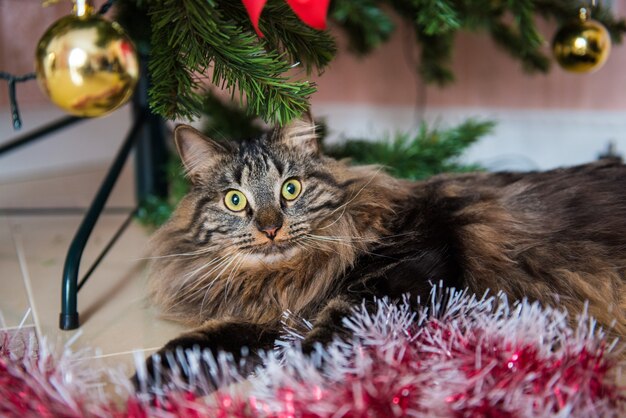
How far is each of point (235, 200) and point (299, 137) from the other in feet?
0.56

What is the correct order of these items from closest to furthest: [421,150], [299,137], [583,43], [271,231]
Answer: [271,231] → [299,137] → [583,43] → [421,150]

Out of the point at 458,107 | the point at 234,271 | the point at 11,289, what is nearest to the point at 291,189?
the point at 234,271

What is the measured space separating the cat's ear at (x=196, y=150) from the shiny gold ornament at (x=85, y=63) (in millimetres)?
367

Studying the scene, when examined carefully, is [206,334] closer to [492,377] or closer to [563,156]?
[492,377]

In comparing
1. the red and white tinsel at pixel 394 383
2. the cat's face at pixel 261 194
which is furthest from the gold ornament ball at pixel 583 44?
the red and white tinsel at pixel 394 383

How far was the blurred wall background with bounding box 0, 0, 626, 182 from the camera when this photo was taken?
2551 mm

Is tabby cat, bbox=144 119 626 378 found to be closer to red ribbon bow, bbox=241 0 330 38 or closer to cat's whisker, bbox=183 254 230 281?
cat's whisker, bbox=183 254 230 281

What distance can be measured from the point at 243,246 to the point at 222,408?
1.25ft

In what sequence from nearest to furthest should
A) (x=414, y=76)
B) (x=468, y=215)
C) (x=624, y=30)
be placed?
(x=468, y=215) < (x=624, y=30) < (x=414, y=76)

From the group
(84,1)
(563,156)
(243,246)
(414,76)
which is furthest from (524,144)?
(84,1)

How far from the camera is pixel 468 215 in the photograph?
3.73ft

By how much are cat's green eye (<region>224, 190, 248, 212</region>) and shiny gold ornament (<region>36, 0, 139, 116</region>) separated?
0.36m

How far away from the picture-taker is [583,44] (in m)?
1.44

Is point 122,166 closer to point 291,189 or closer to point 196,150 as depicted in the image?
point 196,150
